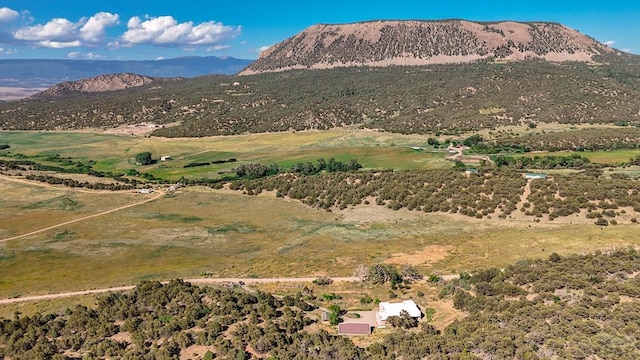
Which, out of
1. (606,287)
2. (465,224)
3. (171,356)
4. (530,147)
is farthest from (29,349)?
(530,147)

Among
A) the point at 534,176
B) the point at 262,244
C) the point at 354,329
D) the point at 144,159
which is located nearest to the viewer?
the point at 354,329

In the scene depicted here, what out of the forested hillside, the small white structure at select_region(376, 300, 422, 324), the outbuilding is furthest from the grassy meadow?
the outbuilding

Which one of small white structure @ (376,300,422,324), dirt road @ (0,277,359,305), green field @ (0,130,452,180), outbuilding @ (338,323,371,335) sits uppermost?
green field @ (0,130,452,180)

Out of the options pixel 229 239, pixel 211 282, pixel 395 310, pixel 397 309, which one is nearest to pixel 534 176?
pixel 229 239

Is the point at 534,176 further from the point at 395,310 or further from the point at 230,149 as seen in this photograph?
the point at 230,149

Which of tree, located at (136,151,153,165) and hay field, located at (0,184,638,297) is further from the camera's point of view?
tree, located at (136,151,153,165)

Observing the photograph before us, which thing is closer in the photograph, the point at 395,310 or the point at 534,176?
the point at 395,310

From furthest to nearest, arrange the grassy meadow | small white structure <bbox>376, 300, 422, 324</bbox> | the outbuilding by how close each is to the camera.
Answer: the grassy meadow
small white structure <bbox>376, 300, 422, 324</bbox>
the outbuilding

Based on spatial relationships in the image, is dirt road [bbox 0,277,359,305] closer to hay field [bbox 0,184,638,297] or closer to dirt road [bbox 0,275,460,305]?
dirt road [bbox 0,275,460,305]
